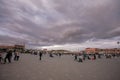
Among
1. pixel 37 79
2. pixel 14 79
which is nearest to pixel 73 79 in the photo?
pixel 37 79

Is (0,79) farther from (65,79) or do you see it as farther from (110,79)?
(110,79)

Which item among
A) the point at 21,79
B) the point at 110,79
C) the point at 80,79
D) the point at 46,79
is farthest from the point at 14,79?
the point at 110,79

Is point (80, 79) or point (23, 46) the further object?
point (23, 46)

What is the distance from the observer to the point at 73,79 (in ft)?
29.5

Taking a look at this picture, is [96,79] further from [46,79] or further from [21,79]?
[21,79]

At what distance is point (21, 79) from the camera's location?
855 cm

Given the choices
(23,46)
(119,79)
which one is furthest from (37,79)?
(23,46)

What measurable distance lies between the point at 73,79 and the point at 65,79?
590 mm

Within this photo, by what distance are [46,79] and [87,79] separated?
9.93 feet

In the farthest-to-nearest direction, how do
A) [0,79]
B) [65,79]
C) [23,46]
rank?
1. [23,46]
2. [65,79]
3. [0,79]

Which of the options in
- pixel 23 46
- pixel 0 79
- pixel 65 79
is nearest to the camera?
pixel 0 79

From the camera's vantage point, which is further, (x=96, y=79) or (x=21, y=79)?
(x=96, y=79)

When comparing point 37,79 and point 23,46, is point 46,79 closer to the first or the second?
point 37,79

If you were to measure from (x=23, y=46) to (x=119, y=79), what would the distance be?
542 feet
